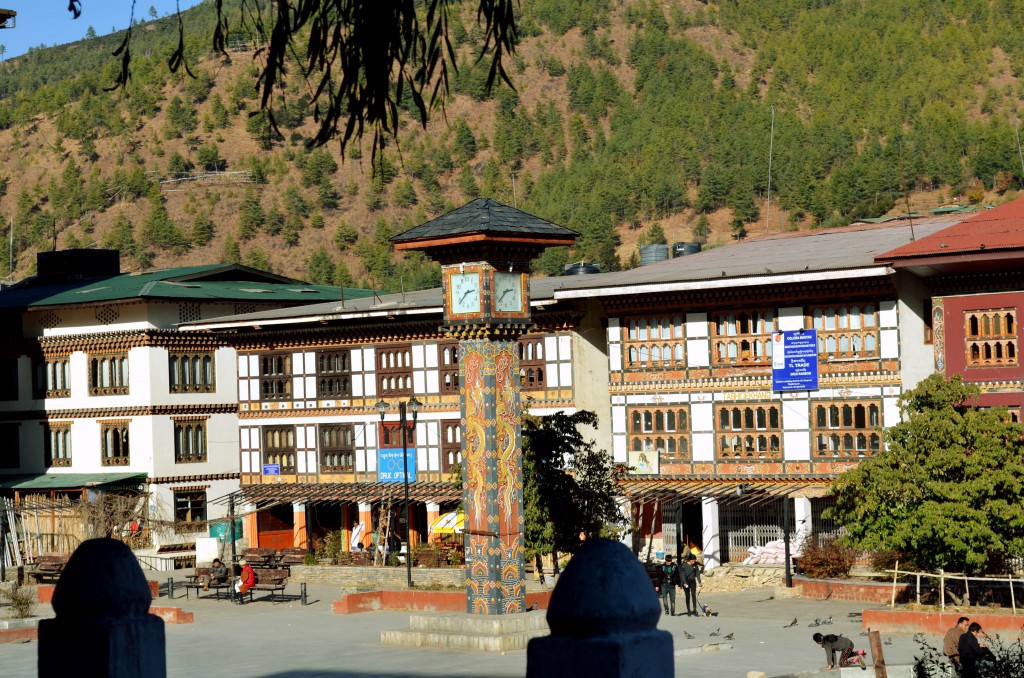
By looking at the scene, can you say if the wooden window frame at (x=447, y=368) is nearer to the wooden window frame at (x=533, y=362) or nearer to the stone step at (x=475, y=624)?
the wooden window frame at (x=533, y=362)

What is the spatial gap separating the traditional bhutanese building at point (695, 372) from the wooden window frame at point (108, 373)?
17.1 feet

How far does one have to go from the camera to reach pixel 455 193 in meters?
170

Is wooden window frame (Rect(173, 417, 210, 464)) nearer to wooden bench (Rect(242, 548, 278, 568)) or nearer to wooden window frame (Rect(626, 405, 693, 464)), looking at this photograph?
wooden bench (Rect(242, 548, 278, 568))

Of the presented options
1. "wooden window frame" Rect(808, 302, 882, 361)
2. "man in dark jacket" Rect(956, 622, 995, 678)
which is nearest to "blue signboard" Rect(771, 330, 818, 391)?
"wooden window frame" Rect(808, 302, 882, 361)

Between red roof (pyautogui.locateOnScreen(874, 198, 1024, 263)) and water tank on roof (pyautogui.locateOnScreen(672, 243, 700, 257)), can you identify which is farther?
water tank on roof (pyautogui.locateOnScreen(672, 243, 700, 257))

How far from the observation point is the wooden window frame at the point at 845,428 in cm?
4484

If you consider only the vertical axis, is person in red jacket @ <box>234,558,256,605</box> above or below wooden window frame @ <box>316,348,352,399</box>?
below

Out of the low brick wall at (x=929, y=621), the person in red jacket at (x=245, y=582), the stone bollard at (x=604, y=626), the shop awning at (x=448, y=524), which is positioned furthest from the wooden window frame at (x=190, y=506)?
the stone bollard at (x=604, y=626)

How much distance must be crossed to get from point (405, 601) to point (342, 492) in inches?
623

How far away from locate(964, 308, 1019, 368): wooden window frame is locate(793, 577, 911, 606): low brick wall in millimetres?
7515

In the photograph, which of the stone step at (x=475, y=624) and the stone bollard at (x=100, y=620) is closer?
the stone bollard at (x=100, y=620)

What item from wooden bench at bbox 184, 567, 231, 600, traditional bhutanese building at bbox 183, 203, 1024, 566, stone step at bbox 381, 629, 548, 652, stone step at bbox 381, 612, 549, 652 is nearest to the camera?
stone step at bbox 381, 629, 548, 652

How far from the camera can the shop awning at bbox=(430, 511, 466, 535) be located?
5231cm

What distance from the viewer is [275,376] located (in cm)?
5816
